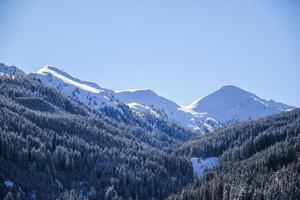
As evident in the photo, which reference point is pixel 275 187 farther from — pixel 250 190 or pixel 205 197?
pixel 205 197

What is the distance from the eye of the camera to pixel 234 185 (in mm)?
199000

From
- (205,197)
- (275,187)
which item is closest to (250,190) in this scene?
(275,187)

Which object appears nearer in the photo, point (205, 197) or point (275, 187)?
point (275, 187)

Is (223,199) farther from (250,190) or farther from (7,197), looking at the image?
(7,197)

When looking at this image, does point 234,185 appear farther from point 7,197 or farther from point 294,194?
point 7,197

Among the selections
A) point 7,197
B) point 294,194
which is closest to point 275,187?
point 294,194

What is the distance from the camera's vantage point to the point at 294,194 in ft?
593

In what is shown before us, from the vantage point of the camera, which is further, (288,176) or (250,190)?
(288,176)

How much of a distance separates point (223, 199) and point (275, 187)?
19063mm

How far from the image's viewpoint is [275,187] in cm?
18538

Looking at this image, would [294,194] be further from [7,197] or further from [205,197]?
[7,197]

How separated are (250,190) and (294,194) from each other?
49.6 feet

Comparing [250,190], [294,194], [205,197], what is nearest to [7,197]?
[205,197]

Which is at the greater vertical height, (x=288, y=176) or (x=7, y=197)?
(x=288, y=176)
